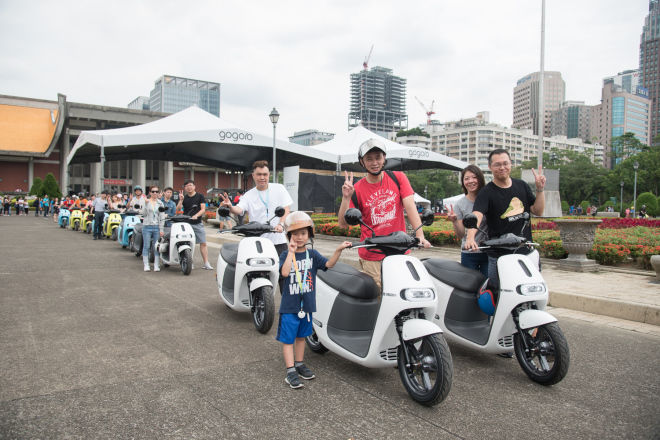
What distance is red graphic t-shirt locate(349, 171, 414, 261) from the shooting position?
4.12m

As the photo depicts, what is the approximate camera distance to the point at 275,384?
3.64 metres

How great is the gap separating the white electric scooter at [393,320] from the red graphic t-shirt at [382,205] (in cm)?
38

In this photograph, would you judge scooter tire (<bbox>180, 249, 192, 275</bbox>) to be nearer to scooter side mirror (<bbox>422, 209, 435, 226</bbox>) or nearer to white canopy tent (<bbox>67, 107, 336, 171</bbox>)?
scooter side mirror (<bbox>422, 209, 435, 226</bbox>)

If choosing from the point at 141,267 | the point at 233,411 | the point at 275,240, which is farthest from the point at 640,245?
the point at 141,267

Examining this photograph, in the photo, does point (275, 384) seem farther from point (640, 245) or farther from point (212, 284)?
point (640, 245)

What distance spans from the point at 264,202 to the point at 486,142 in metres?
141

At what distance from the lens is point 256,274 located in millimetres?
5434

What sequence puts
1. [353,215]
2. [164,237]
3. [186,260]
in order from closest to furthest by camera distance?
1. [353,215]
2. [186,260]
3. [164,237]

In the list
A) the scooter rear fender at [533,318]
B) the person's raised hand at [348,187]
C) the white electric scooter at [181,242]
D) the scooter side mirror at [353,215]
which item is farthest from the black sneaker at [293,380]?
the white electric scooter at [181,242]

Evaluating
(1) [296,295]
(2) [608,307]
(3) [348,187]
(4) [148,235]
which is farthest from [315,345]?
(4) [148,235]

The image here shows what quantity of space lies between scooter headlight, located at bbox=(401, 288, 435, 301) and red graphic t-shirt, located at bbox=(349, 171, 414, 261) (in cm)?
77

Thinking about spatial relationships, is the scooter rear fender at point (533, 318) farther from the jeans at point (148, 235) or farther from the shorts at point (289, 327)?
the jeans at point (148, 235)

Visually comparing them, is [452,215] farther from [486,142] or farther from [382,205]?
[486,142]

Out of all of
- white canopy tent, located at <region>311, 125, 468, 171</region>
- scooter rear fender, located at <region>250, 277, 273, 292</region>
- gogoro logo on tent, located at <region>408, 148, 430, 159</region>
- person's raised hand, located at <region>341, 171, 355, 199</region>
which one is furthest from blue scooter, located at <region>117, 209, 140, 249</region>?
gogoro logo on tent, located at <region>408, 148, 430, 159</region>
